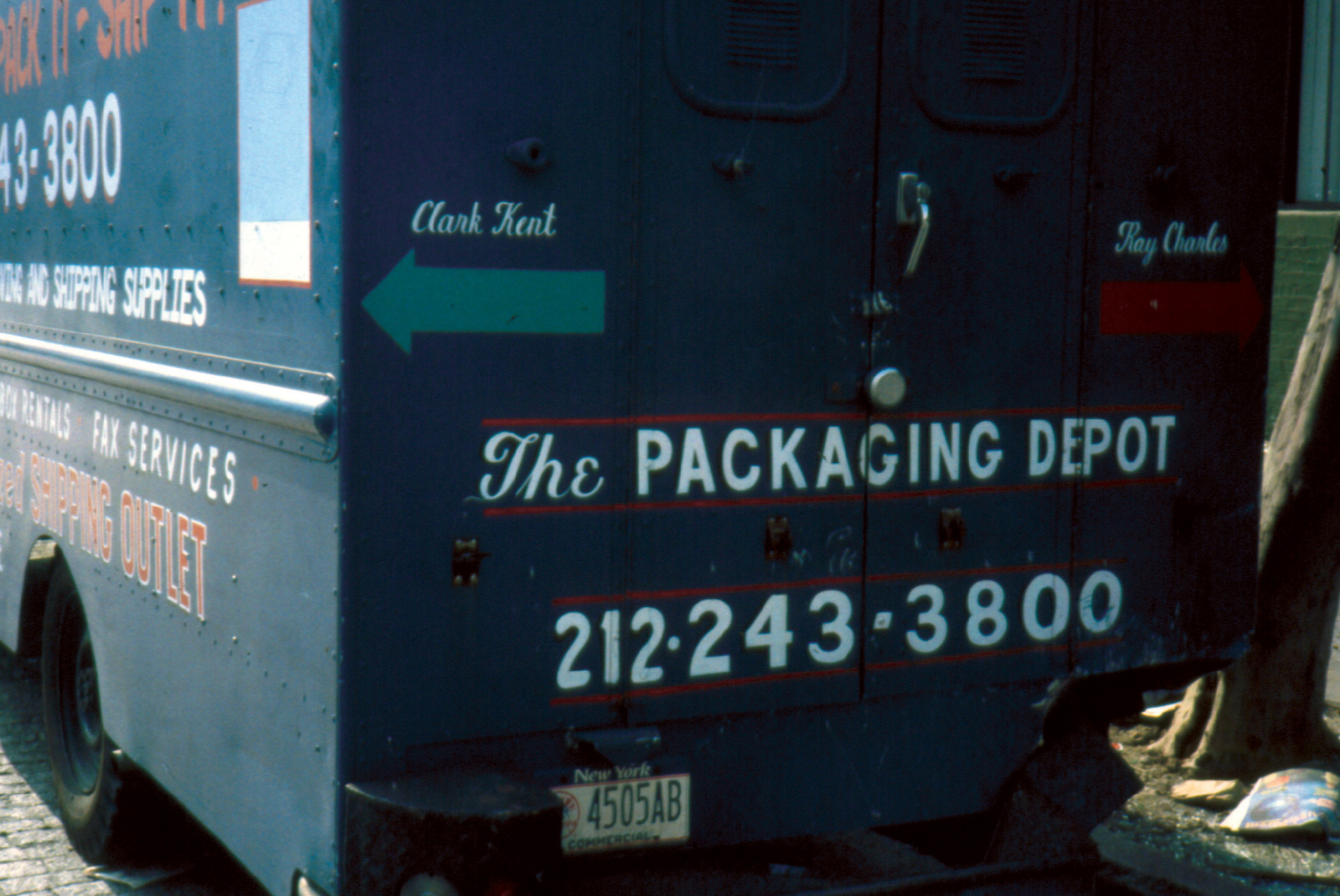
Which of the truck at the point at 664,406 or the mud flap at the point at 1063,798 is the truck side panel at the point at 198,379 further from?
the mud flap at the point at 1063,798

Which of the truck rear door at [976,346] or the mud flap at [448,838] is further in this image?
the truck rear door at [976,346]

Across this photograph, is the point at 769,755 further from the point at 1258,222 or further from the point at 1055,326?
the point at 1258,222

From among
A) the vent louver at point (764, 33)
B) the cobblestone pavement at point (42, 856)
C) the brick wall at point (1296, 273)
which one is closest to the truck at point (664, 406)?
the vent louver at point (764, 33)

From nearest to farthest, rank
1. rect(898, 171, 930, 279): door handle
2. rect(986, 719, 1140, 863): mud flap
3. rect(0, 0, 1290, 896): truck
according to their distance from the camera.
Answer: rect(0, 0, 1290, 896): truck
rect(898, 171, 930, 279): door handle
rect(986, 719, 1140, 863): mud flap

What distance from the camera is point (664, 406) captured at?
317 cm

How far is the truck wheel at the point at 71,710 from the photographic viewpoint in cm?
468

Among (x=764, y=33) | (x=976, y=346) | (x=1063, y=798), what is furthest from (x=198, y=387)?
(x=1063, y=798)

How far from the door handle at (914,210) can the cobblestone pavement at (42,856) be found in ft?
8.99

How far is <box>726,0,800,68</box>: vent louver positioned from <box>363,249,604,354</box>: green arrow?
1.89 ft

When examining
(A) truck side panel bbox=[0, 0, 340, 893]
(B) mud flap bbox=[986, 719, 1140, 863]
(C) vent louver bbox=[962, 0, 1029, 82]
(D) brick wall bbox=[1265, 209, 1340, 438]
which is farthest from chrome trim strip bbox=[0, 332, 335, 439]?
(D) brick wall bbox=[1265, 209, 1340, 438]

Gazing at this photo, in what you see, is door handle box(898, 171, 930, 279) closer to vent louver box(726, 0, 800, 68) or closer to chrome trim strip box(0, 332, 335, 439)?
vent louver box(726, 0, 800, 68)

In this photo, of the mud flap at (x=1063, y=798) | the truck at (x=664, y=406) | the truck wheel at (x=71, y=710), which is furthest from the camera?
the truck wheel at (x=71, y=710)

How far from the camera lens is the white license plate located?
3.13m

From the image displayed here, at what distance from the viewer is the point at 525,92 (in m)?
2.97
